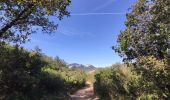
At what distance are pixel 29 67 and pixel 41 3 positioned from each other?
8.68 meters

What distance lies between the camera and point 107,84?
18.7 m

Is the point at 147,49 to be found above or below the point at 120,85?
above

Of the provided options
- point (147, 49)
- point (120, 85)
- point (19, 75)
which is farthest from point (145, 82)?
point (19, 75)

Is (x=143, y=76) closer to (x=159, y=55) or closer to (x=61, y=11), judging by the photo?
(x=159, y=55)

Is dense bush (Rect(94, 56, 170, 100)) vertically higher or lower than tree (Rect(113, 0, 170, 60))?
lower

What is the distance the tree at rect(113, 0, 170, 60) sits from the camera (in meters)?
12.1

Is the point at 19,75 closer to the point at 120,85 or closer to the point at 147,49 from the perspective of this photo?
the point at 120,85

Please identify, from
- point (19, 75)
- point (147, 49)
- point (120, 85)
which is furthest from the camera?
point (19, 75)

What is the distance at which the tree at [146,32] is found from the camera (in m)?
12.1

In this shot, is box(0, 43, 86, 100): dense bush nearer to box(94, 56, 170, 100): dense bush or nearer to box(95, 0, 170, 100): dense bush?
box(94, 56, 170, 100): dense bush

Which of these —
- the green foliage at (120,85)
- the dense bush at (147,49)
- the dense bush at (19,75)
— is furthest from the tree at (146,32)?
the dense bush at (19,75)

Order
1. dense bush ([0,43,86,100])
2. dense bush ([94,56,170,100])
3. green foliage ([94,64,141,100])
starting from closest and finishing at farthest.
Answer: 1. dense bush ([94,56,170,100])
2. green foliage ([94,64,141,100])
3. dense bush ([0,43,86,100])

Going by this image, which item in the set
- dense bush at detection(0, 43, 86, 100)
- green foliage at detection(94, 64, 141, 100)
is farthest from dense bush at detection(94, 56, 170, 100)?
dense bush at detection(0, 43, 86, 100)

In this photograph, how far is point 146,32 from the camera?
13.1 m
